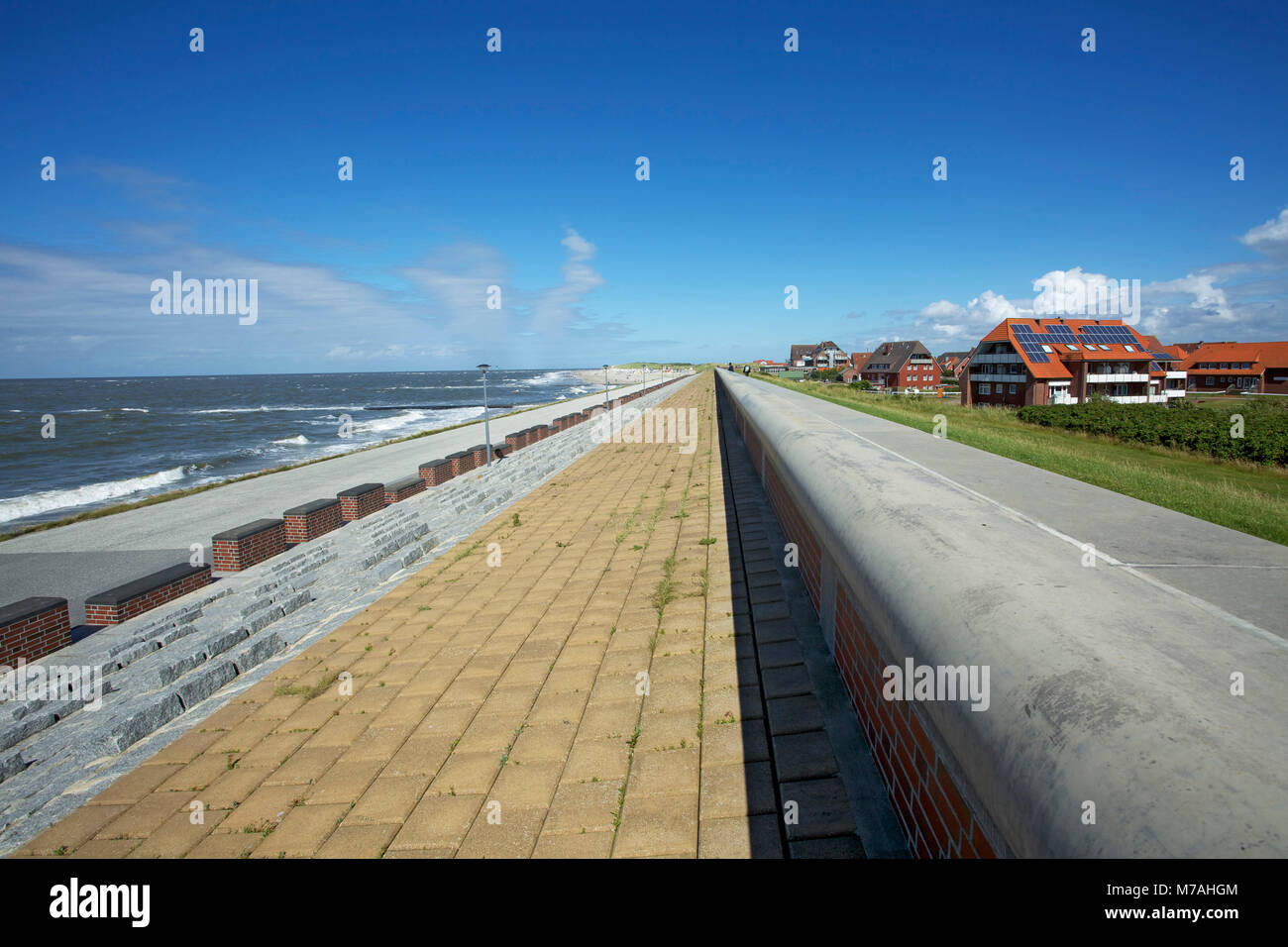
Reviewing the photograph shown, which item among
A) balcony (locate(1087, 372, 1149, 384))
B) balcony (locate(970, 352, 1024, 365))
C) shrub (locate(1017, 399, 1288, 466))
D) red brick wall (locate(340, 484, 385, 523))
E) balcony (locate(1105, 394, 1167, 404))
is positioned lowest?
red brick wall (locate(340, 484, 385, 523))

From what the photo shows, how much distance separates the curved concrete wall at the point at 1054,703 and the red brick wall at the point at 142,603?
9153mm

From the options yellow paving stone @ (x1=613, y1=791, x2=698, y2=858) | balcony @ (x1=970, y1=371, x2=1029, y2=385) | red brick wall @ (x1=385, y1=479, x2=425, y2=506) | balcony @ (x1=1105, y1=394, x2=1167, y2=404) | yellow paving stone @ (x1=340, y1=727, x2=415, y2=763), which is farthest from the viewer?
balcony @ (x1=970, y1=371, x2=1029, y2=385)

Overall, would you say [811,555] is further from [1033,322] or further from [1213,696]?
[1033,322]

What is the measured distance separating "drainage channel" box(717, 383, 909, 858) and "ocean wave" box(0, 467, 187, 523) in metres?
25.9

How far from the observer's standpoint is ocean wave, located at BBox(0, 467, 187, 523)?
2128cm

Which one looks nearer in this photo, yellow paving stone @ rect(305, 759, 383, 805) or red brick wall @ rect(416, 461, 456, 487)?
yellow paving stone @ rect(305, 759, 383, 805)

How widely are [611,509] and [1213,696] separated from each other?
7.88m

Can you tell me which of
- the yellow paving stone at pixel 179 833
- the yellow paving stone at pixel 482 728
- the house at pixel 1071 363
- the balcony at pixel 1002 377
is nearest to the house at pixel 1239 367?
the house at pixel 1071 363

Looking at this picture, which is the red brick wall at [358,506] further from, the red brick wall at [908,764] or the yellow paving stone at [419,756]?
the red brick wall at [908,764]

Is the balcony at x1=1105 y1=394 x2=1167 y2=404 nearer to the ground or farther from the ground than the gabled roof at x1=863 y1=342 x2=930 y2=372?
nearer to the ground

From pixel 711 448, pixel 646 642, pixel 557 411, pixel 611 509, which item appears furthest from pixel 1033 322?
pixel 646 642

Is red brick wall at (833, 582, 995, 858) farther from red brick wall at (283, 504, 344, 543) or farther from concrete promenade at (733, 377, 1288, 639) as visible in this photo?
red brick wall at (283, 504, 344, 543)

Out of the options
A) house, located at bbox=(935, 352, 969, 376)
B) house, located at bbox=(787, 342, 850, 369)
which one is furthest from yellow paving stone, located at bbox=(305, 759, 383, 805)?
house, located at bbox=(787, 342, 850, 369)

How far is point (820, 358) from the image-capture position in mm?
129375
